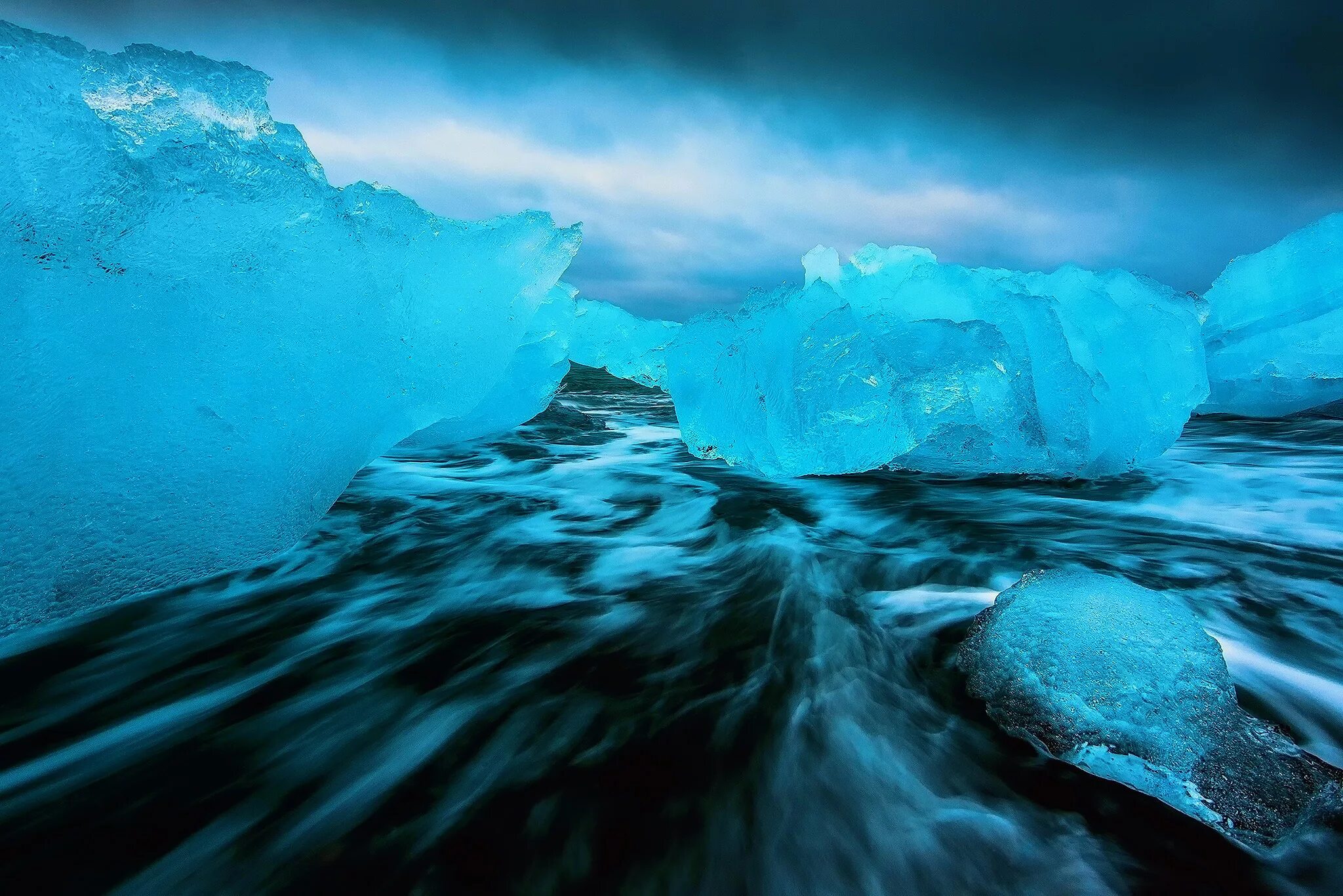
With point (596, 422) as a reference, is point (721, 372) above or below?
above

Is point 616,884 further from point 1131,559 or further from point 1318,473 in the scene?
point 1318,473

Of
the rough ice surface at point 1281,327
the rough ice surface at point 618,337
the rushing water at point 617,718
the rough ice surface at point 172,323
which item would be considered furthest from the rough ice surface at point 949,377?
the rough ice surface at point 618,337

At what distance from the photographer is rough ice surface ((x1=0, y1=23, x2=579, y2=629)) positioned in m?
1.88

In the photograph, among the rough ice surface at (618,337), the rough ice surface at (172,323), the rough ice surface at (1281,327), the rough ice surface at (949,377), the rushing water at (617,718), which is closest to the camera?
the rushing water at (617,718)

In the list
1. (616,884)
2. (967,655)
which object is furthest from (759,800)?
(967,655)

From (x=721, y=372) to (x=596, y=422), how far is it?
410 cm

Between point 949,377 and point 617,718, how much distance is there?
2930 millimetres

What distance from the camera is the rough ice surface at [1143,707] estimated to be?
117cm

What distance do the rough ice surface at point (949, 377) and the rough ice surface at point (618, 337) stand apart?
6.60 m

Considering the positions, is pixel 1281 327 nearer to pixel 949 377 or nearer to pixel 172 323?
pixel 949 377

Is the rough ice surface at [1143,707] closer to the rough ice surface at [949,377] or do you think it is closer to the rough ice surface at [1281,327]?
the rough ice surface at [949,377]

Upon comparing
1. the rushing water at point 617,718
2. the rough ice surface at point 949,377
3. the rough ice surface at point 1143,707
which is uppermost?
the rough ice surface at point 949,377

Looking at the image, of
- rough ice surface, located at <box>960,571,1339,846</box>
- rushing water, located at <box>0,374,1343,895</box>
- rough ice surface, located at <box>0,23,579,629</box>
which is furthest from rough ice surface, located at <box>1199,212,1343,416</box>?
rough ice surface, located at <box>0,23,579,629</box>

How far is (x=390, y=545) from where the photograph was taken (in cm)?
295
